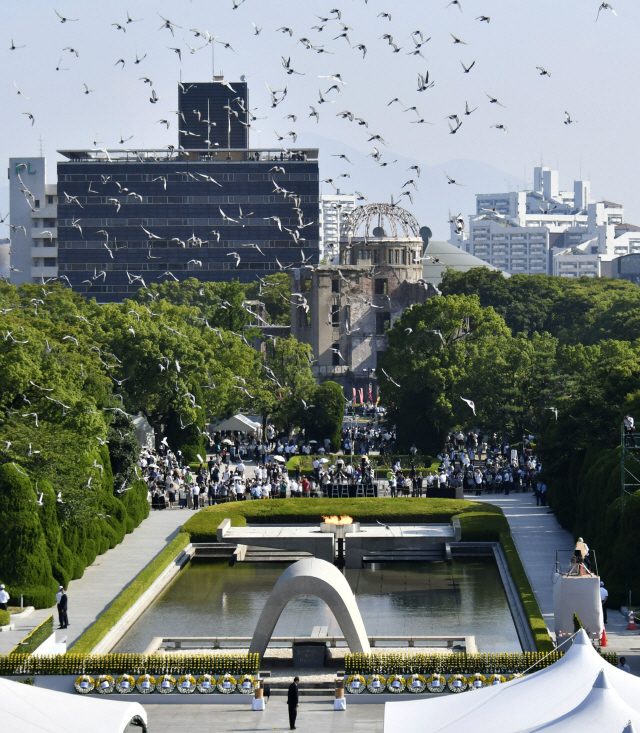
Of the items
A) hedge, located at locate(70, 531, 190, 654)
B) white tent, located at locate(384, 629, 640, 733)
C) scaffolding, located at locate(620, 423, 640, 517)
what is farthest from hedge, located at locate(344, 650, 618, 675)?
scaffolding, located at locate(620, 423, 640, 517)

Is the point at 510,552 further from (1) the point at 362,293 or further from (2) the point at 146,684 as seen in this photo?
(1) the point at 362,293

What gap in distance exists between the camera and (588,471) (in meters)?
45.6

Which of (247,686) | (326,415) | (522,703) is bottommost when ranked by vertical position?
(247,686)

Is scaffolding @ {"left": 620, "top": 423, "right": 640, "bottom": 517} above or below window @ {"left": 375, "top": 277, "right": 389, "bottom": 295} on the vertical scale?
below

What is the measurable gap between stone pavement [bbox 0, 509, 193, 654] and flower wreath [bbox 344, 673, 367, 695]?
8306 millimetres

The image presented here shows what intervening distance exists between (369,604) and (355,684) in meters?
11.6

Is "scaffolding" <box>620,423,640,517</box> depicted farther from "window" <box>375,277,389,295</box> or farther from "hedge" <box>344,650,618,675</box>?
"window" <box>375,277,389,295</box>

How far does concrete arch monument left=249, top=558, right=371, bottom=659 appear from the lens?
1252 inches

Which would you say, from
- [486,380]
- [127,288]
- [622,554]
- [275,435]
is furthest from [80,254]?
[622,554]

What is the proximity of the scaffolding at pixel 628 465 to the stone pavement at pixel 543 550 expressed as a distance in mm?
2848

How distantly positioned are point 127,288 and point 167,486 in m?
119

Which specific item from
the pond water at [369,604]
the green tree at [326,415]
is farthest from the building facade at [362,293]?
the pond water at [369,604]

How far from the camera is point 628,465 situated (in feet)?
134

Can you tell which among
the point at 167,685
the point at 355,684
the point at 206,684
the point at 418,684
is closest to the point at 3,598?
the point at 167,685
